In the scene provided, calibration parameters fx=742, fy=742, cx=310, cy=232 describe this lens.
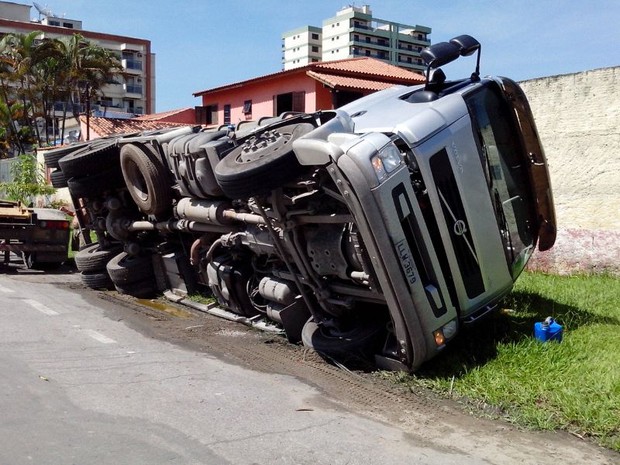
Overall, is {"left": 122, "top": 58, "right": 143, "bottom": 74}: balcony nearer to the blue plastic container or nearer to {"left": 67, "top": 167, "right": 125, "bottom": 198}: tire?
{"left": 67, "top": 167, "right": 125, "bottom": 198}: tire

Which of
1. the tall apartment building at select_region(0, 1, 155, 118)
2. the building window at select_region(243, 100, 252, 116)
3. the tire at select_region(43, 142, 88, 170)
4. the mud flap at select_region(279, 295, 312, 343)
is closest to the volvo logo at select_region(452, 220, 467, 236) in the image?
the mud flap at select_region(279, 295, 312, 343)

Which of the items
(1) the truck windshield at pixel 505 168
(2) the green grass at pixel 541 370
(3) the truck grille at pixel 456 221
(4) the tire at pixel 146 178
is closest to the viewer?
(2) the green grass at pixel 541 370

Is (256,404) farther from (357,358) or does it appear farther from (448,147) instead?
(448,147)

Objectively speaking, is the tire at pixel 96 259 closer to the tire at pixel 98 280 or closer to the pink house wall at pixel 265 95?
the tire at pixel 98 280

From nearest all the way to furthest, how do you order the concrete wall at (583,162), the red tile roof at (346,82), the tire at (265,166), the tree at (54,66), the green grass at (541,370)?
1. the green grass at (541,370)
2. the tire at (265,166)
3. the concrete wall at (583,162)
4. the red tile roof at (346,82)
5. the tree at (54,66)

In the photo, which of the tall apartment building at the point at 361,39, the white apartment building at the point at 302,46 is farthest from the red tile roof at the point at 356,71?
the white apartment building at the point at 302,46

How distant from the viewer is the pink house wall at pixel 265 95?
29344 millimetres

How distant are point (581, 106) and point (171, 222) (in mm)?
5288

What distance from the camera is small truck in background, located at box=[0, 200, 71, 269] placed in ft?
38.1

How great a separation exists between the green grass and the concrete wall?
1.88 m

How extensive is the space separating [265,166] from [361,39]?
12075 cm

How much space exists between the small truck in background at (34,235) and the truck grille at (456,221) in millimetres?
8172

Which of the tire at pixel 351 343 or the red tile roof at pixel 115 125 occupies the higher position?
the red tile roof at pixel 115 125

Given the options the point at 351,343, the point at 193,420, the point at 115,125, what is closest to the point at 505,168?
the point at 351,343
